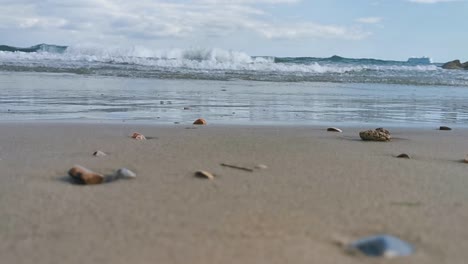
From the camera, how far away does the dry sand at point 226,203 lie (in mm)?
1652

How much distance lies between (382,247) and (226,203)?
74 centimetres

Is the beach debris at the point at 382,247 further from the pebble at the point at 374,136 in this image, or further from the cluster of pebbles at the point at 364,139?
the pebble at the point at 374,136

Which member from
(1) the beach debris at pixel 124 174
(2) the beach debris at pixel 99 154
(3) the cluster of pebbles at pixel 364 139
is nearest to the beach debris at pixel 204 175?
(3) the cluster of pebbles at pixel 364 139

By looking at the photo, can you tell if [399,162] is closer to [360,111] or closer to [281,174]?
[281,174]

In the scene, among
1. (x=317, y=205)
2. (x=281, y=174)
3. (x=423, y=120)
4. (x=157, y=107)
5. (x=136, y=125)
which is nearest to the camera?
(x=317, y=205)

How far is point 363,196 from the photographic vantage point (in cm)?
235

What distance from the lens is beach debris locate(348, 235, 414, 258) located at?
1606 mm

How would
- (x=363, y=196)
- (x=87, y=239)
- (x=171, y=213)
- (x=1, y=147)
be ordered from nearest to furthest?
1. (x=87, y=239)
2. (x=171, y=213)
3. (x=363, y=196)
4. (x=1, y=147)

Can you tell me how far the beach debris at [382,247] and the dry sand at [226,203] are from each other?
0.04 meters

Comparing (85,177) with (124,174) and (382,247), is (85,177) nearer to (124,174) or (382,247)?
(124,174)

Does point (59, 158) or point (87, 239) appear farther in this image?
point (59, 158)

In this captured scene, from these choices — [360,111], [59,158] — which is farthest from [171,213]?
[360,111]

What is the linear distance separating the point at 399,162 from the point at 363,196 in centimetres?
104

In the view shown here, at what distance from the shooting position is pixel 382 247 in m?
1.62
